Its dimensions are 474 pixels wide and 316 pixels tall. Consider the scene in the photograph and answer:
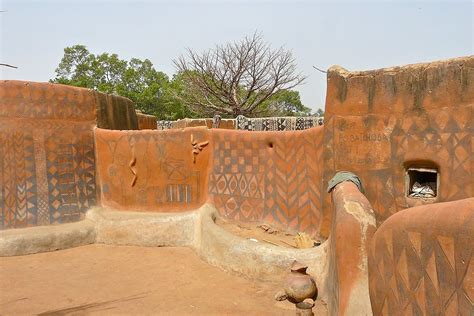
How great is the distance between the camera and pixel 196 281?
20.1 feet

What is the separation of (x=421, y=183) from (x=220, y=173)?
3.50 meters

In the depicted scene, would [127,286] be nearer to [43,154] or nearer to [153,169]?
[153,169]

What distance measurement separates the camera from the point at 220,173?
7.61 m

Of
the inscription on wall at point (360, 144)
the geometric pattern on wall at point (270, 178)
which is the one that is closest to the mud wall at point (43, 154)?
the geometric pattern on wall at point (270, 178)

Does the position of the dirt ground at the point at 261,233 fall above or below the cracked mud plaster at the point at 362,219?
below

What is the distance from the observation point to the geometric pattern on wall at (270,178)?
21.2ft

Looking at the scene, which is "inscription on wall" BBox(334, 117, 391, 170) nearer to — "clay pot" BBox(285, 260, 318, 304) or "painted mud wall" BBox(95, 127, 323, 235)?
"painted mud wall" BBox(95, 127, 323, 235)

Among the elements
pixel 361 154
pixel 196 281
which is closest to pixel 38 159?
pixel 196 281

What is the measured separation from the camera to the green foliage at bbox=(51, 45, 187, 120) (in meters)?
28.7

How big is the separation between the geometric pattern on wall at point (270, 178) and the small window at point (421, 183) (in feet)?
4.52

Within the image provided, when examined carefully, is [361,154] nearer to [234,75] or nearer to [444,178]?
[444,178]

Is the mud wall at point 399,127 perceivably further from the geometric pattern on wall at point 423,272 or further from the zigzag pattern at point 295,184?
the geometric pattern on wall at point 423,272

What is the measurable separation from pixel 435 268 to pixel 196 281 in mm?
4661

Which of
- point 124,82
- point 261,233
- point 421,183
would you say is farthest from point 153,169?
point 124,82
